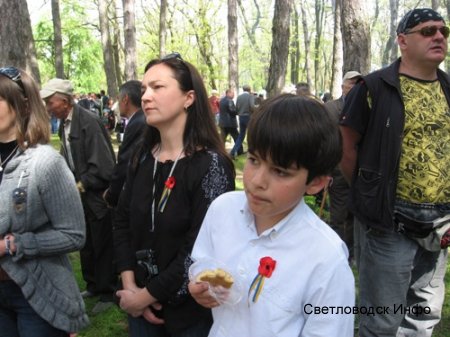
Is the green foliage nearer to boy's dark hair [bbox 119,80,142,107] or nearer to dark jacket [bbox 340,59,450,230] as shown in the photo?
boy's dark hair [bbox 119,80,142,107]

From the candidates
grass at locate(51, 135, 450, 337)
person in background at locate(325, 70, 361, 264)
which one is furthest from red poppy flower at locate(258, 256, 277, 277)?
person in background at locate(325, 70, 361, 264)

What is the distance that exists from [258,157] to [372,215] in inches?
50.3

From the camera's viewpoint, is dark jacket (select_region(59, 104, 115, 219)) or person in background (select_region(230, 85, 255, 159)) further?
person in background (select_region(230, 85, 255, 159))

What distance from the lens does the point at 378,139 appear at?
245 cm

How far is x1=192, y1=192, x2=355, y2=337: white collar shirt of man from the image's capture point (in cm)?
135

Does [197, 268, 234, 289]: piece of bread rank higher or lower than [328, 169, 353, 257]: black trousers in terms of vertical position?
higher

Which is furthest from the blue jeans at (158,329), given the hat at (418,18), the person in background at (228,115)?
the person in background at (228,115)

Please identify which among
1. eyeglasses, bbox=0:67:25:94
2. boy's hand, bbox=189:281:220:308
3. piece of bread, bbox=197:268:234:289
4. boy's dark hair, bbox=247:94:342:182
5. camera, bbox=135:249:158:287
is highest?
eyeglasses, bbox=0:67:25:94

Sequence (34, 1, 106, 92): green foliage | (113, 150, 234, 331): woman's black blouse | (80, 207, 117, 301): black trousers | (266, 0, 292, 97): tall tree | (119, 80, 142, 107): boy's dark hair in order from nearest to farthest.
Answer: (113, 150, 234, 331): woman's black blouse < (80, 207, 117, 301): black trousers < (119, 80, 142, 107): boy's dark hair < (266, 0, 292, 97): tall tree < (34, 1, 106, 92): green foliage

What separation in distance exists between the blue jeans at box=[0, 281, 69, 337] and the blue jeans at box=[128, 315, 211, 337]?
33cm

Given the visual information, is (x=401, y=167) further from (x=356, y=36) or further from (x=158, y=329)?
(x=356, y=36)

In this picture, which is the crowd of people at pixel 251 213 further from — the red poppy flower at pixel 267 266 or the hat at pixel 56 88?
the hat at pixel 56 88

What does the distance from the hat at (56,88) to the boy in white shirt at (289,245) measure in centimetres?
314

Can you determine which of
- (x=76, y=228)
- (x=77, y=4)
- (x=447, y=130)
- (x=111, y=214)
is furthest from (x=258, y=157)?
(x=77, y=4)
